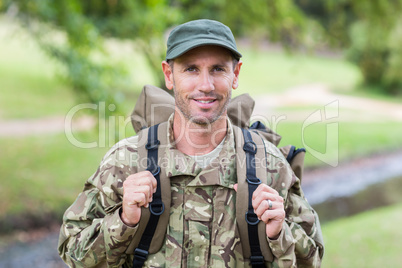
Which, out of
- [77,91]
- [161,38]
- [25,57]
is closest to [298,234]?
[77,91]

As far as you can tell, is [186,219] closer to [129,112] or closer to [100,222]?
[100,222]

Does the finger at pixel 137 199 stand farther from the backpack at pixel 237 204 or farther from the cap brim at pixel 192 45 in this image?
the cap brim at pixel 192 45

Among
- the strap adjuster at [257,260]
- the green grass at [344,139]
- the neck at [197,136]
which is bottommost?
the strap adjuster at [257,260]

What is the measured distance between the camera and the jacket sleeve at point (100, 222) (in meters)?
2.30

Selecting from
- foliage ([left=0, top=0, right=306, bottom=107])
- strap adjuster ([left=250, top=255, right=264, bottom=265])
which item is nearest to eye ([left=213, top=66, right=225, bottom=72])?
strap adjuster ([left=250, top=255, right=264, bottom=265])

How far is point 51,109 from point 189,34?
56.2ft

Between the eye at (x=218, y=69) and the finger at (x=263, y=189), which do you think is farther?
the eye at (x=218, y=69)

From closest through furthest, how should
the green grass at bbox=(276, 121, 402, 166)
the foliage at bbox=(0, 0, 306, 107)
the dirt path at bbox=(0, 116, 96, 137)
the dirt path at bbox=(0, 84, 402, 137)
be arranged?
the foliage at bbox=(0, 0, 306, 107), the dirt path at bbox=(0, 116, 96, 137), the dirt path at bbox=(0, 84, 402, 137), the green grass at bbox=(276, 121, 402, 166)

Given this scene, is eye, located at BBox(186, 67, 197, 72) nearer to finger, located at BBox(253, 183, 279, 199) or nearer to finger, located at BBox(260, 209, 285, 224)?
finger, located at BBox(253, 183, 279, 199)

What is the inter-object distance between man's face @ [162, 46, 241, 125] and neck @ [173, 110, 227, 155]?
6 centimetres

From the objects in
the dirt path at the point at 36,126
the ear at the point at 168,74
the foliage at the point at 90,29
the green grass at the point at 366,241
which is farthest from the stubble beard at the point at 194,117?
the dirt path at the point at 36,126

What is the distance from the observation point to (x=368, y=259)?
7637mm

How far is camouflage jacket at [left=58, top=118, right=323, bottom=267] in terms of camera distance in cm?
235

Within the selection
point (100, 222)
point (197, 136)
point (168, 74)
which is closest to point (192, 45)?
point (168, 74)
